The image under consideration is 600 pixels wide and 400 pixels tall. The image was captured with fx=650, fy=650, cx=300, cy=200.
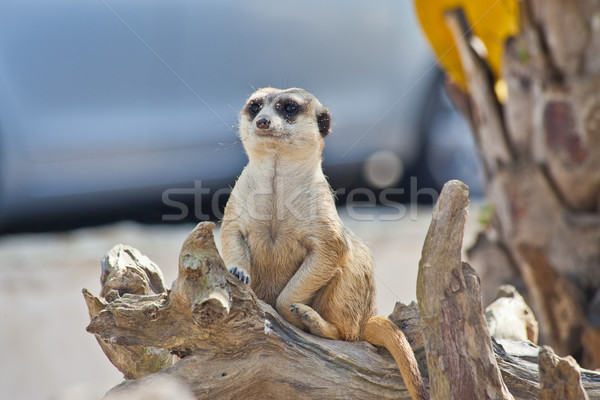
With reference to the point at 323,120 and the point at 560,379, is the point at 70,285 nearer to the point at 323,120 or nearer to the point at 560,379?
the point at 323,120

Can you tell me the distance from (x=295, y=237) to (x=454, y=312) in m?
1.05

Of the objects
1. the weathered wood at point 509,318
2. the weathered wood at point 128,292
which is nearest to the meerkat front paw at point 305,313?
the weathered wood at point 128,292

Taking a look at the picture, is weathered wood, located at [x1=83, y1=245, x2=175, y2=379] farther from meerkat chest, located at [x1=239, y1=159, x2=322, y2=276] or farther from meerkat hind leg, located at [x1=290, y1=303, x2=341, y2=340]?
meerkat hind leg, located at [x1=290, y1=303, x2=341, y2=340]

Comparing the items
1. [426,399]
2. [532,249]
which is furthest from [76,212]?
[426,399]

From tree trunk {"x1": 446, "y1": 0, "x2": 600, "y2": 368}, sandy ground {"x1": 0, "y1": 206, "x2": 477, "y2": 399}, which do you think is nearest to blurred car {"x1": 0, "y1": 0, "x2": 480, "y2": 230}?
sandy ground {"x1": 0, "y1": 206, "x2": 477, "y2": 399}

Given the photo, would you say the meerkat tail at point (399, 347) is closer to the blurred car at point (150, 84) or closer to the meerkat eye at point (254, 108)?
the meerkat eye at point (254, 108)

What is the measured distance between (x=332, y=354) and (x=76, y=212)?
17.3 ft

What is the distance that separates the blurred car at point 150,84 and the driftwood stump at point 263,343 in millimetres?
3907

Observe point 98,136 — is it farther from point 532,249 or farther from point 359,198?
point 532,249

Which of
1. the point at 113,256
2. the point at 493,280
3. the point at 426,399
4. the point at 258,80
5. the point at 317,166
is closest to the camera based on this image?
the point at 426,399

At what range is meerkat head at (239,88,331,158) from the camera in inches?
130

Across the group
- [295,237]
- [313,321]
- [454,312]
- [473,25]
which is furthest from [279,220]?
[473,25]

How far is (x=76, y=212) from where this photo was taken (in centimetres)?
732

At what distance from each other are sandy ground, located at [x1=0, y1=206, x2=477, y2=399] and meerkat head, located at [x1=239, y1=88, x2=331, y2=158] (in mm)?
1385
